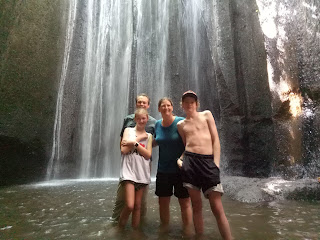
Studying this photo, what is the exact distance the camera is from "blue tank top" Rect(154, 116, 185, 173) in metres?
2.52

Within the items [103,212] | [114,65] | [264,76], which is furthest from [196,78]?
[103,212]

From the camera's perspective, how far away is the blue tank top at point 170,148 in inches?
99.1

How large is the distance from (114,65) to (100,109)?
8.39ft

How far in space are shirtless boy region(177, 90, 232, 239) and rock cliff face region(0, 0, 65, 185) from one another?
6.60m

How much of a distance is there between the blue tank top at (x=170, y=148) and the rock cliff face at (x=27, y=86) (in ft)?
20.4

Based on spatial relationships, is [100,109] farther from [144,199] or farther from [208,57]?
[144,199]

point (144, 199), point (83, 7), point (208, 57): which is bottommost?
point (144, 199)

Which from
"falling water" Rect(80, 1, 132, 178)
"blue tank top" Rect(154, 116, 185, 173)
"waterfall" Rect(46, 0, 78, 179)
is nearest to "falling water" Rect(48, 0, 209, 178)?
"falling water" Rect(80, 1, 132, 178)

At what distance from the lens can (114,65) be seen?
40.6ft

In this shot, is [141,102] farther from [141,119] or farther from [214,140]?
[214,140]

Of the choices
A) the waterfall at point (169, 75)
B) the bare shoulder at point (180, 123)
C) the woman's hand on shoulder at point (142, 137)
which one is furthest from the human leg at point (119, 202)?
the waterfall at point (169, 75)

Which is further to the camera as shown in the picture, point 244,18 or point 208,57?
point 208,57

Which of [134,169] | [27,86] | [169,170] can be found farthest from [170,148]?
[27,86]

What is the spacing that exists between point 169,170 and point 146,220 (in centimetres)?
88
